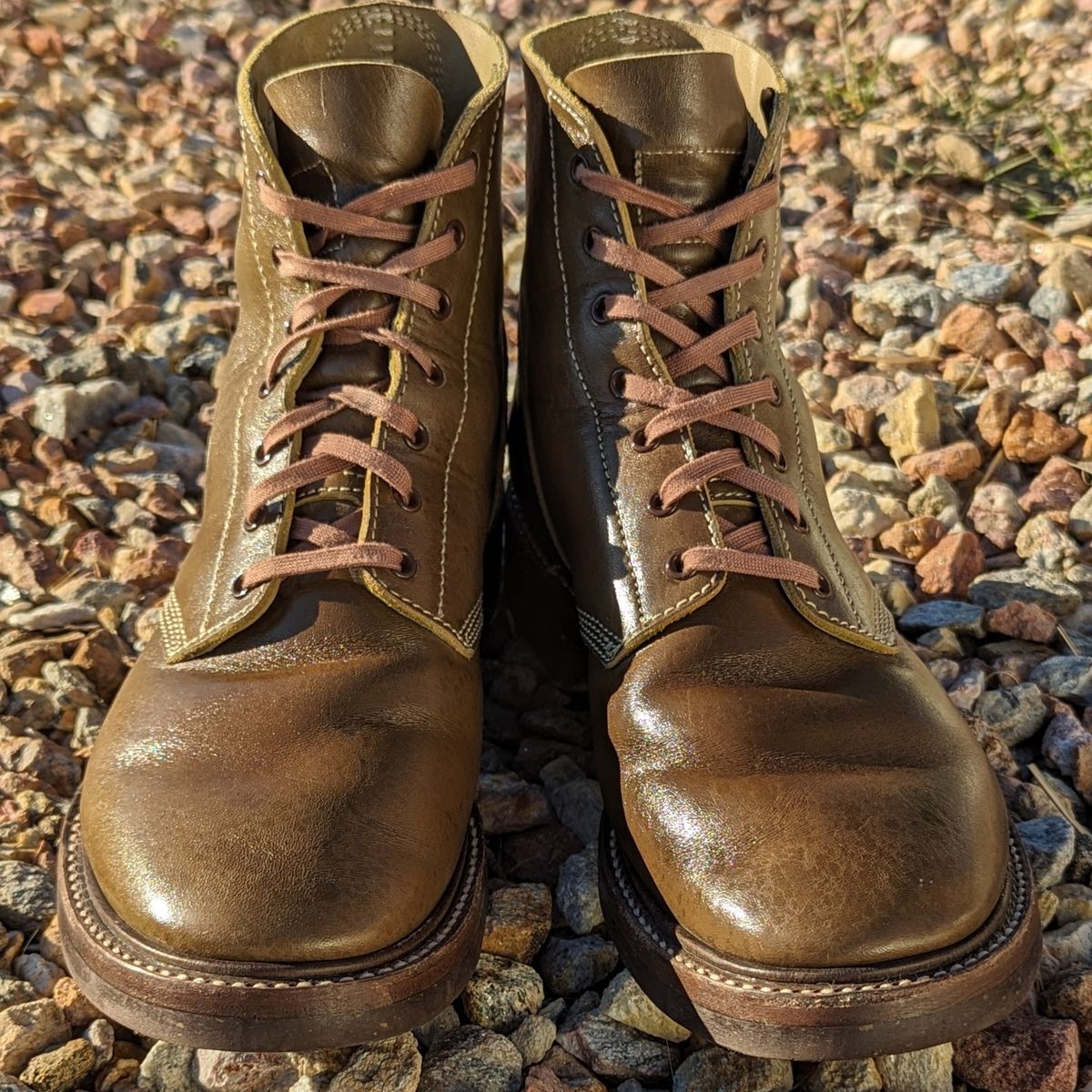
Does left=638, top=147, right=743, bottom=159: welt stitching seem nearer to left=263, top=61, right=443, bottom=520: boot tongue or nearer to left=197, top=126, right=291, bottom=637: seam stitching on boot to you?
left=263, top=61, right=443, bottom=520: boot tongue

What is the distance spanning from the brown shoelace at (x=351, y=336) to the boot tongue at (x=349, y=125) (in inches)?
1.6

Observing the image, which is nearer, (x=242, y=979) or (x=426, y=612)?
(x=242, y=979)

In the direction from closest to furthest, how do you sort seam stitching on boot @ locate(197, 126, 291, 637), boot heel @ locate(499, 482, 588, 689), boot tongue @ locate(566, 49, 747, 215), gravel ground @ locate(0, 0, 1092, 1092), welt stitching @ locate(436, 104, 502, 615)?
gravel ground @ locate(0, 0, 1092, 1092) < seam stitching on boot @ locate(197, 126, 291, 637) < boot tongue @ locate(566, 49, 747, 215) < welt stitching @ locate(436, 104, 502, 615) < boot heel @ locate(499, 482, 588, 689)

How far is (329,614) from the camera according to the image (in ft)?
6.22

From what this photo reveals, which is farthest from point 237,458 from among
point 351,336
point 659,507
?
point 659,507

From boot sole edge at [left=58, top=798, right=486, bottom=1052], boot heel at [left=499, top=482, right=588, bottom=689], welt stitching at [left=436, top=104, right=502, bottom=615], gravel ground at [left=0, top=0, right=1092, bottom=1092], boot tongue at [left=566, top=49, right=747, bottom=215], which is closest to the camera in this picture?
boot sole edge at [left=58, top=798, right=486, bottom=1052]

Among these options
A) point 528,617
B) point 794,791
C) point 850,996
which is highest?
point 794,791

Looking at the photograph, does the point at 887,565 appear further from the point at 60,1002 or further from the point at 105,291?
the point at 105,291

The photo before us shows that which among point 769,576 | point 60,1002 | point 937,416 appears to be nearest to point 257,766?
point 60,1002

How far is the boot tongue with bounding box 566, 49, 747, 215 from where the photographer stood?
2043mm

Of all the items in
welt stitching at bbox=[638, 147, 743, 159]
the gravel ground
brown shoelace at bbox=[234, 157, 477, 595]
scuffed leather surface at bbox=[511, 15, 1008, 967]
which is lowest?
the gravel ground

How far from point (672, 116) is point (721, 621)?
2.85 feet

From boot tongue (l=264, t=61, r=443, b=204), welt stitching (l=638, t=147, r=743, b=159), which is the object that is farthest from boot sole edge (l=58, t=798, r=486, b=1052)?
welt stitching (l=638, t=147, r=743, b=159)

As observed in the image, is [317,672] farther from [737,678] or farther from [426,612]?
[737,678]
